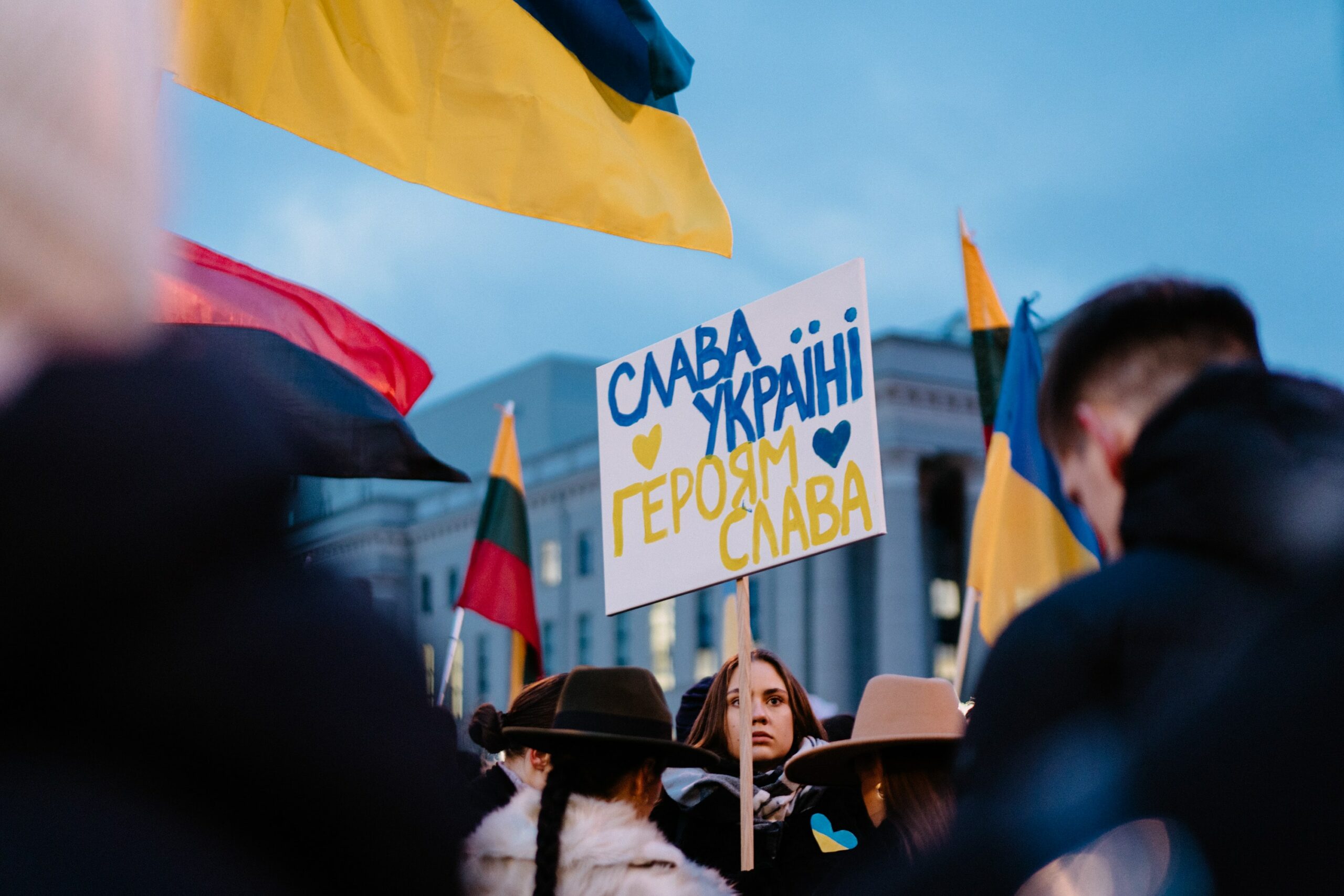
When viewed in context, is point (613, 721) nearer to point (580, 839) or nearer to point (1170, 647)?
point (580, 839)

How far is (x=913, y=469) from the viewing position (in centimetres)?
4650

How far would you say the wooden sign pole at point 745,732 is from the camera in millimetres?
4207

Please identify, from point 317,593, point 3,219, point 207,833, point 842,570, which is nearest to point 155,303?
point 3,219

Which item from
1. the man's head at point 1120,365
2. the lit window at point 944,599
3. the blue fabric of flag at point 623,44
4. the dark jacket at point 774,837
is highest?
the lit window at point 944,599

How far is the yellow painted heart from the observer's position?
5.05 metres

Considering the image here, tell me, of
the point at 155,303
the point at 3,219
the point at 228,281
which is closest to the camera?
the point at 3,219

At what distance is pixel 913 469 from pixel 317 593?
151 ft

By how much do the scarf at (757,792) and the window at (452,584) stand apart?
54379mm

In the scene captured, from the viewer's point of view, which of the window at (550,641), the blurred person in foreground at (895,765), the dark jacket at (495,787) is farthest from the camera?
the window at (550,641)

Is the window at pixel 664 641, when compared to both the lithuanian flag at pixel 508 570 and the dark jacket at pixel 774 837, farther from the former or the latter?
the dark jacket at pixel 774 837

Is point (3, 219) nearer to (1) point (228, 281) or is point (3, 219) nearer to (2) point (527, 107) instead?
(2) point (527, 107)

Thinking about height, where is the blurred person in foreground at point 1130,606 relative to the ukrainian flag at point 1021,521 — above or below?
below

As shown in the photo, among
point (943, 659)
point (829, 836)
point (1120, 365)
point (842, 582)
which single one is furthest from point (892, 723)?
point (943, 659)

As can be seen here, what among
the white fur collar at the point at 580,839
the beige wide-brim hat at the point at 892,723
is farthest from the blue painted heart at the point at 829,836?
the white fur collar at the point at 580,839
